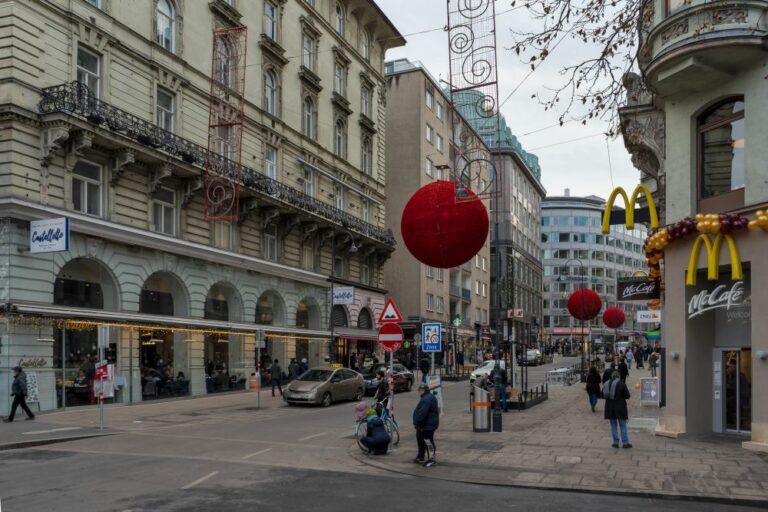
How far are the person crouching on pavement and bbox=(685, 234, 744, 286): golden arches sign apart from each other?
7926mm

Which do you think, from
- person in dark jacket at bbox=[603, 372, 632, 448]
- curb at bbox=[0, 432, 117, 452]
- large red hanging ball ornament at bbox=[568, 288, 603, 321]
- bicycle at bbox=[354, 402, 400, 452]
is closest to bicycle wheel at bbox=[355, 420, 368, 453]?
bicycle at bbox=[354, 402, 400, 452]

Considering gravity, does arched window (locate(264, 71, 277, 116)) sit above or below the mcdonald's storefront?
above

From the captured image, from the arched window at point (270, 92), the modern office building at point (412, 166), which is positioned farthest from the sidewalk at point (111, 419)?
the modern office building at point (412, 166)

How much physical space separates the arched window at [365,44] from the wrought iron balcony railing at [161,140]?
13.6 metres

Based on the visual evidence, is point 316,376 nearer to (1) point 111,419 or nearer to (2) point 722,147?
(1) point 111,419

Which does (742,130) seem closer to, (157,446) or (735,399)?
(735,399)

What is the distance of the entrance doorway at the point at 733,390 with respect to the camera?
17.5m

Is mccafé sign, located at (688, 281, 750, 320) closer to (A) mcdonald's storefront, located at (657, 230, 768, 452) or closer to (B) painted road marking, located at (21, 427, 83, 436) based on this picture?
(A) mcdonald's storefront, located at (657, 230, 768, 452)

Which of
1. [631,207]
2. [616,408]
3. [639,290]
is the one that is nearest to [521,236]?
[639,290]

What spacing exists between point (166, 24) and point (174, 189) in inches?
274

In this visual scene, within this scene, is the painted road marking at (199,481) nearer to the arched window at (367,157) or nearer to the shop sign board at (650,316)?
the shop sign board at (650,316)

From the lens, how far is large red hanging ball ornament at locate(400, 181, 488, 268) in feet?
50.5

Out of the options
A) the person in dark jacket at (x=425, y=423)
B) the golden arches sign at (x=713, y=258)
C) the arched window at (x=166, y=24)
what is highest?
the arched window at (x=166, y=24)

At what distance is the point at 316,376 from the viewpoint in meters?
28.4
